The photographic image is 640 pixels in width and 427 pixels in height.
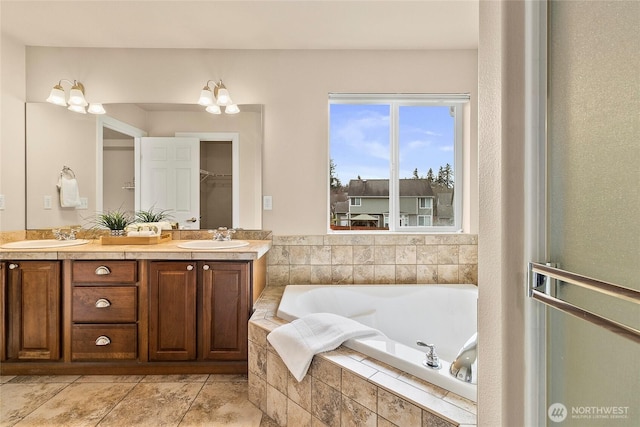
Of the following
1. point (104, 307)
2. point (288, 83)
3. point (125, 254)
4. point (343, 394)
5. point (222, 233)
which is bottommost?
point (343, 394)

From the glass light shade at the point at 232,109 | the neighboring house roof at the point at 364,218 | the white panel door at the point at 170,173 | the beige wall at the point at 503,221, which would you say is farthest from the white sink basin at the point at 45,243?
the beige wall at the point at 503,221

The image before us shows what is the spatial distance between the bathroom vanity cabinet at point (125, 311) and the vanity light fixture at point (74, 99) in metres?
1.26

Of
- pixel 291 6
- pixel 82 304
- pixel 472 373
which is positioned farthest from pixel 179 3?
pixel 472 373

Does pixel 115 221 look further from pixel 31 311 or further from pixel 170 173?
pixel 31 311

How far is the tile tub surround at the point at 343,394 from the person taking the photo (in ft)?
3.63

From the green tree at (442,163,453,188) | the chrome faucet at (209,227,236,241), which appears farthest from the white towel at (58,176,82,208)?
the green tree at (442,163,453,188)

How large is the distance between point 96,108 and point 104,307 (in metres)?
1.62

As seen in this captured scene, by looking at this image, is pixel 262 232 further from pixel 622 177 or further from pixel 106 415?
pixel 622 177

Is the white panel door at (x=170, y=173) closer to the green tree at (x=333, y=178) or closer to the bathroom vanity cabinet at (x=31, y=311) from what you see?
the bathroom vanity cabinet at (x=31, y=311)

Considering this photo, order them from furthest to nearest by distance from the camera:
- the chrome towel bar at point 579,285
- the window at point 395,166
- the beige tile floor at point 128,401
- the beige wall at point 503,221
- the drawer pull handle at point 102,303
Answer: the window at point 395,166 < the drawer pull handle at point 102,303 < the beige tile floor at point 128,401 < the beige wall at point 503,221 < the chrome towel bar at point 579,285

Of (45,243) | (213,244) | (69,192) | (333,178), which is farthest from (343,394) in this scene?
(69,192)

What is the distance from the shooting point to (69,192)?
269cm

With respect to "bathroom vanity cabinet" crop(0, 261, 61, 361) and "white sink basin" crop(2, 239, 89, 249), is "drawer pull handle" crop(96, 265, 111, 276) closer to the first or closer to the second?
"bathroom vanity cabinet" crop(0, 261, 61, 361)

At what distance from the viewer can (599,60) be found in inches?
23.3
